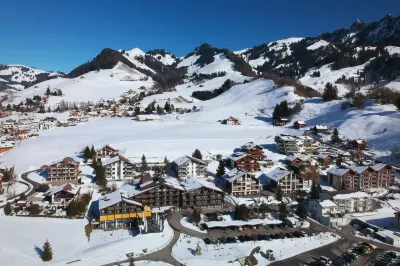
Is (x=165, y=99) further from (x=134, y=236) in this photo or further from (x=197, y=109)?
(x=134, y=236)

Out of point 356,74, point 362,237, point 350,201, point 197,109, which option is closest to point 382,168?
point 350,201

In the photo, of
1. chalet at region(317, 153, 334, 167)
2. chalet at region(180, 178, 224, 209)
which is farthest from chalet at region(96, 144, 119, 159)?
chalet at region(317, 153, 334, 167)

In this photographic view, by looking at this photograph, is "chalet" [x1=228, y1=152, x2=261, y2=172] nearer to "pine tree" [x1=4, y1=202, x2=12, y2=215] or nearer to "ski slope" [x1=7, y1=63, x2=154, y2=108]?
"pine tree" [x1=4, y1=202, x2=12, y2=215]

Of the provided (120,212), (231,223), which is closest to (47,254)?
(120,212)

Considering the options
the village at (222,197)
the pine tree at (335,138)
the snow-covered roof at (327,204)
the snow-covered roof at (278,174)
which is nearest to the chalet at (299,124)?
the pine tree at (335,138)

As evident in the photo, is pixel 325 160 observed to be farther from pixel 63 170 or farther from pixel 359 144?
pixel 63 170

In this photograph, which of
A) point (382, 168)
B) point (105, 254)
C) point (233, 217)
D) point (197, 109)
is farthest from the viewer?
point (197, 109)
